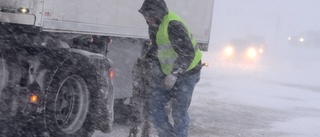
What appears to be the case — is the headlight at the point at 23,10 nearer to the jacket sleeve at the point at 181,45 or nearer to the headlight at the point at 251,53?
the jacket sleeve at the point at 181,45

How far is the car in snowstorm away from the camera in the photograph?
34.6 m

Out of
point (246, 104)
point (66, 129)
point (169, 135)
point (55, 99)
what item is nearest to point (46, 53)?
point (55, 99)

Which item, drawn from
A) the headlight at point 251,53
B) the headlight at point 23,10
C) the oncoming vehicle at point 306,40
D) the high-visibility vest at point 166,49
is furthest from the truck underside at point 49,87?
the oncoming vehicle at point 306,40

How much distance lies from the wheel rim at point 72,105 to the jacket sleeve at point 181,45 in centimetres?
131

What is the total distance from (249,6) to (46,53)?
120 metres

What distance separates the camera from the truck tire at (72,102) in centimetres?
659

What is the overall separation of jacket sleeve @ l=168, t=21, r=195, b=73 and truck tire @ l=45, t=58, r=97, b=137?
1.20 metres

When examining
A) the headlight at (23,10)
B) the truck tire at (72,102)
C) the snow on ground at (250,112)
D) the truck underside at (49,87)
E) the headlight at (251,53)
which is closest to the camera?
the headlight at (23,10)

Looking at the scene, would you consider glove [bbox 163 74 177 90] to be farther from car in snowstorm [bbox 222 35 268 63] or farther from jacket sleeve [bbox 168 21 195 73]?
car in snowstorm [bbox 222 35 268 63]

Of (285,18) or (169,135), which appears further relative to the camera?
(285,18)

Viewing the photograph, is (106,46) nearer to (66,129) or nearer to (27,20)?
(66,129)

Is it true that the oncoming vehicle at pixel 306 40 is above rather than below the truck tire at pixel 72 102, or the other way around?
below

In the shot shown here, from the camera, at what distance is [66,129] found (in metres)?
6.90

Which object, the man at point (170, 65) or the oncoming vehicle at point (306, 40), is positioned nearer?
the man at point (170, 65)
